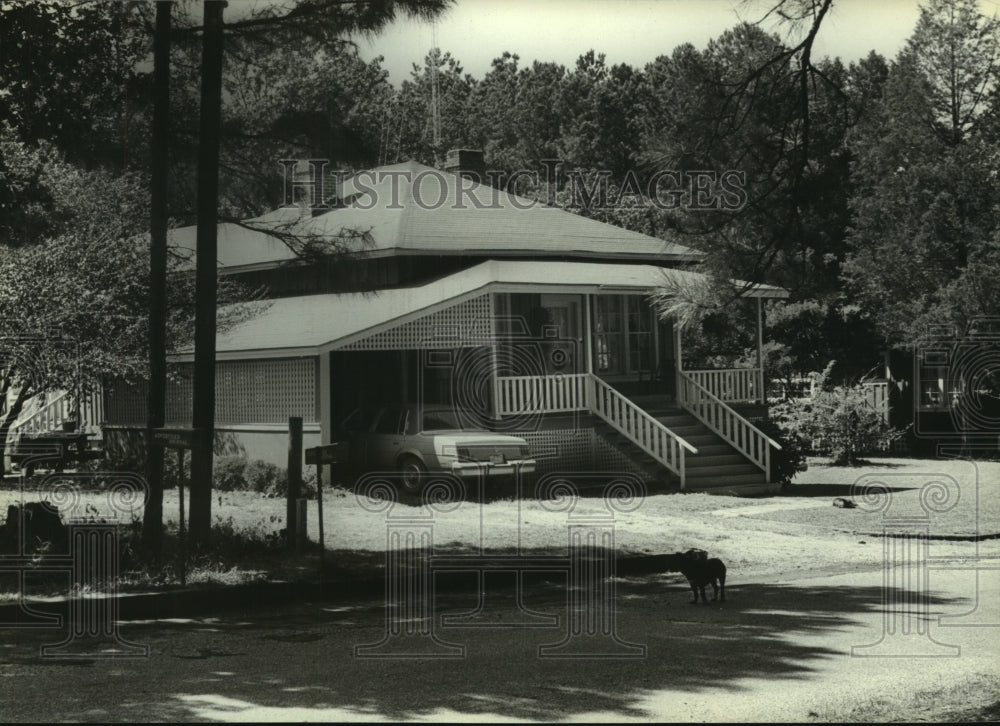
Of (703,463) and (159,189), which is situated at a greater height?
(159,189)

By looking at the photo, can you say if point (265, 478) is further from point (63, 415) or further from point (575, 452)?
point (63, 415)

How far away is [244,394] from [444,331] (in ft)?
13.3

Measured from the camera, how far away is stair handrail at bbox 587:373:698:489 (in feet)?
76.2

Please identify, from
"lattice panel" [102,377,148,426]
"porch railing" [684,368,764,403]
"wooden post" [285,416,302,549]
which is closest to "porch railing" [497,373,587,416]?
"porch railing" [684,368,764,403]

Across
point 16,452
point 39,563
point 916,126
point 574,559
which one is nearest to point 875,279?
point 916,126

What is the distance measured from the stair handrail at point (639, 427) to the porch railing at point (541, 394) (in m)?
0.28

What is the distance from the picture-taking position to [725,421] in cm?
2542

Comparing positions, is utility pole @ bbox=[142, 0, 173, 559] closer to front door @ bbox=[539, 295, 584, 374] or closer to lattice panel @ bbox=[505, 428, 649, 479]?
lattice panel @ bbox=[505, 428, 649, 479]

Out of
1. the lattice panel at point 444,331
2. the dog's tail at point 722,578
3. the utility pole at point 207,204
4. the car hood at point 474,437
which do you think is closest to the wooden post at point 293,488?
the utility pole at point 207,204

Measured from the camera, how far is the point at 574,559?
14.4m

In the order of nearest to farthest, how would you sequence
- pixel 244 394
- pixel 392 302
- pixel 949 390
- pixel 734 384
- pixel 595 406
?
pixel 244 394
pixel 392 302
pixel 595 406
pixel 734 384
pixel 949 390

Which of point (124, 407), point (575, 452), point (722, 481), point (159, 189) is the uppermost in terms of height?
point (159, 189)

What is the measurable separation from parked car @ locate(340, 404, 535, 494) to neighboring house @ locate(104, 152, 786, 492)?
833 millimetres

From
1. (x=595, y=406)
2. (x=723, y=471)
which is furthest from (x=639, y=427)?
(x=723, y=471)
